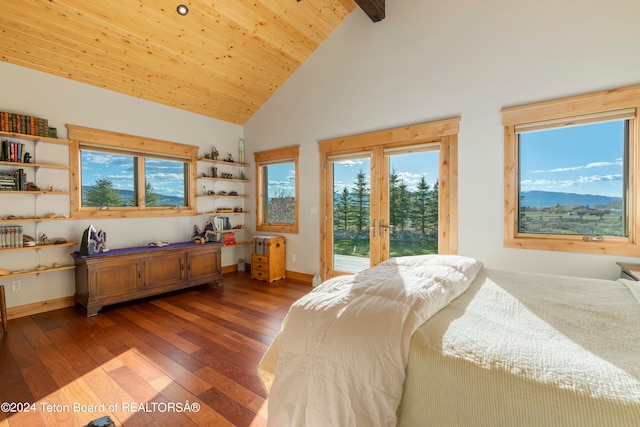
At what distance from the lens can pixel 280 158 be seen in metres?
5.23

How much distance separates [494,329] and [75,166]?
15.7ft

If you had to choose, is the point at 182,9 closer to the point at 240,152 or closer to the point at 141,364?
the point at 240,152

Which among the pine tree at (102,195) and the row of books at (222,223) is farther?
the row of books at (222,223)

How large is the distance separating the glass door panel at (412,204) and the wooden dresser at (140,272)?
110 inches

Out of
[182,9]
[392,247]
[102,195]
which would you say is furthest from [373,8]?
[102,195]

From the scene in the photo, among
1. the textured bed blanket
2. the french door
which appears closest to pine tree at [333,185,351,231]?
the french door

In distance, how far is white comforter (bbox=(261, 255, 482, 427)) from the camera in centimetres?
105

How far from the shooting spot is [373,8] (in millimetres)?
3816

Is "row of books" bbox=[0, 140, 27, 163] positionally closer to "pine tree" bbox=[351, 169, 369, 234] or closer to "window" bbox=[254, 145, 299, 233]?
"window" bbox=[254, 145, 299, 233]

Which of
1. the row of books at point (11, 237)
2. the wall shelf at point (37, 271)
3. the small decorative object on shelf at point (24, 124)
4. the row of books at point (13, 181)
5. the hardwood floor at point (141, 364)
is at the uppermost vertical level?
the small decorative object on shelf at point (24, 124)

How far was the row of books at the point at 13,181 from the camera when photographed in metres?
3.18

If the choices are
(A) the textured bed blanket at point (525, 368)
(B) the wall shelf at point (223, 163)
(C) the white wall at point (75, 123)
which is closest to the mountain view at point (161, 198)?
(C) the white wall at point (75, 123)

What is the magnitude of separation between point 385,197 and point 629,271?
2489 mm

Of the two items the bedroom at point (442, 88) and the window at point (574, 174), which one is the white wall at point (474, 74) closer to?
the bedroom at point (442, 88)
